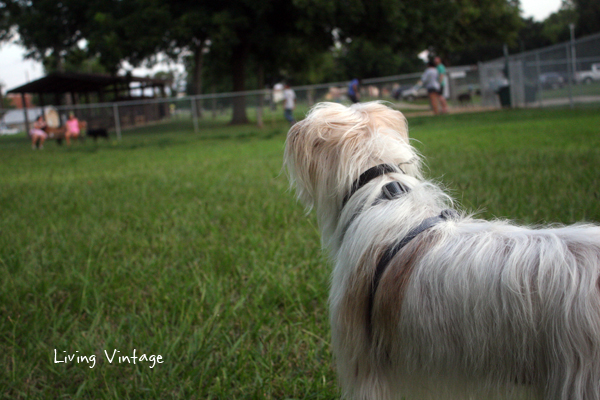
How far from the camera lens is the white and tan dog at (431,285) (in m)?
1.34

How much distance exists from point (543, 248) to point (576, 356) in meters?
0.30

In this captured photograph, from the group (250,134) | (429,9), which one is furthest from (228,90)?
(250,134)

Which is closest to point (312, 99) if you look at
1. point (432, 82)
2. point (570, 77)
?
point (432, 82)

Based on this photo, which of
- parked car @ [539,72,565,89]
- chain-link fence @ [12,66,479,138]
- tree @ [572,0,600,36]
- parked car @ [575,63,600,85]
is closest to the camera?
A: parked car @ [575,63,600,85]

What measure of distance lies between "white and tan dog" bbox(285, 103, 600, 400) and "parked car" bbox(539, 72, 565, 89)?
19775 mm

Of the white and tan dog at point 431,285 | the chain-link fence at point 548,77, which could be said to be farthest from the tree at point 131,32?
the white and tan dog at point 431,285

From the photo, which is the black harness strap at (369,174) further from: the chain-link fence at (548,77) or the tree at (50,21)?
the tree at (50,21)

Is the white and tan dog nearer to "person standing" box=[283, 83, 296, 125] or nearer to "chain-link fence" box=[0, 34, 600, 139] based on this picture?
"chain-link fence" box=[0, 34, 600, 139]

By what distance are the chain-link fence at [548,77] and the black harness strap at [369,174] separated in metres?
17.8

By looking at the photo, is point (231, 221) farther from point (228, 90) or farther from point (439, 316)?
point (228, 90)

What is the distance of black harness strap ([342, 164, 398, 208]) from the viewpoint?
76.6 inches

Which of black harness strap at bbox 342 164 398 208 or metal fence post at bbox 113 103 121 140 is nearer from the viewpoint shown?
black harness strap at bbox 342 164 398 208

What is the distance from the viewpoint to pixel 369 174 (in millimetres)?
1946

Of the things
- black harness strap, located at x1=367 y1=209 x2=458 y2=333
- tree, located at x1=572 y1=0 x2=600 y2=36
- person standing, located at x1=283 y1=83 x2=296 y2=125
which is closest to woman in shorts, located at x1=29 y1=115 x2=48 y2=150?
person standing, located at x1=283 y1=83 x2=296 y2=125
